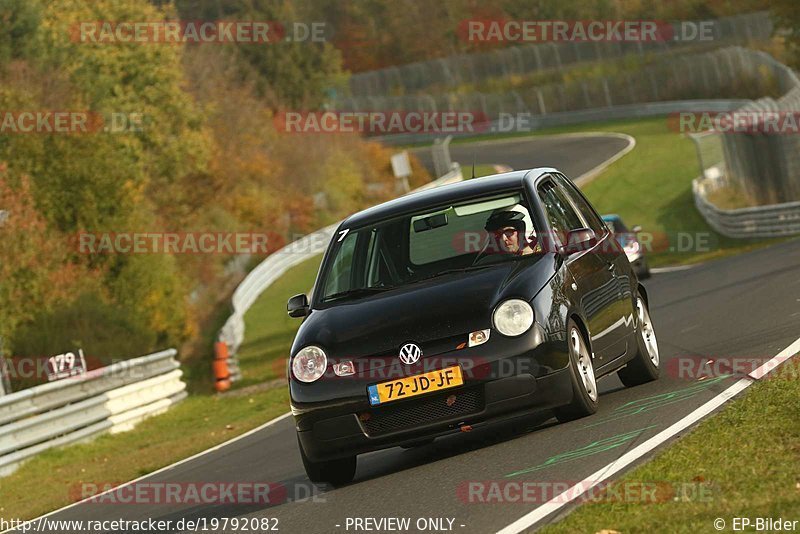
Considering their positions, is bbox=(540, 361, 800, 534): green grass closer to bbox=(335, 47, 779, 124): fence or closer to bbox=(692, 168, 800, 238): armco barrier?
bbox=(692, 168, 800, 238): armco barrier

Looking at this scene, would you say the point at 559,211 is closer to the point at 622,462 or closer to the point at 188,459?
the point at 622,462

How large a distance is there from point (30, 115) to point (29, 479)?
2585 cm

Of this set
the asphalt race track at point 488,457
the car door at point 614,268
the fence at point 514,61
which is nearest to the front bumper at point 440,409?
the asphalt race track at point 488,457

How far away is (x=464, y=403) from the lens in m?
8.92

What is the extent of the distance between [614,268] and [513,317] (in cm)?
223

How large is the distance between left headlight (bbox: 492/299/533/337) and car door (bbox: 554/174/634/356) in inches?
53.5

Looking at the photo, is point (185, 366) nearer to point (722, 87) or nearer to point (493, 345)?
point (493, 345)

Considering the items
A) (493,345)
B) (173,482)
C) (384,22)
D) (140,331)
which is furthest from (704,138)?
(384,22)

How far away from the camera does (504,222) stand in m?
9.99

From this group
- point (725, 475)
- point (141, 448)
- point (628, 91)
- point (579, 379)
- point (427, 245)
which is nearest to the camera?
point (725, 475)

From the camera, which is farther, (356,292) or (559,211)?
(559,211)

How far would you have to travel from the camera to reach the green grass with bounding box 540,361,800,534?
20.7 feet

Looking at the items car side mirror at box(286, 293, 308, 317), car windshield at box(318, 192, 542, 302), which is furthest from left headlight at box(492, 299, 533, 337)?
car side mirror at box(286, 293, 308, 317)

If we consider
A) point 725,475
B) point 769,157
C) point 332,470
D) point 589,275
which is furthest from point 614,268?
point 769,157
